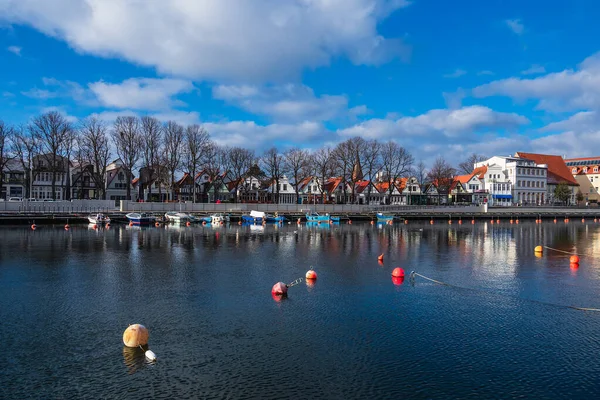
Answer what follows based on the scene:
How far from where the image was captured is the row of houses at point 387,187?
102312mm

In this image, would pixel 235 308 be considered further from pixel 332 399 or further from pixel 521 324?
pixel 521 324

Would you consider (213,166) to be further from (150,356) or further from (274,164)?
(150,356)

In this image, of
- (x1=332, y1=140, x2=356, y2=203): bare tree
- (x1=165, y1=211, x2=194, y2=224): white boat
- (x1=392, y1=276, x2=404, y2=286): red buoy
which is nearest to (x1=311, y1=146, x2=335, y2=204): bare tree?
(x1=332, y1=140, x2=356, y2=203): bare tree

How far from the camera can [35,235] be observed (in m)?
51.1

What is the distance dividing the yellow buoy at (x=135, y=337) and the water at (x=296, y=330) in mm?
360

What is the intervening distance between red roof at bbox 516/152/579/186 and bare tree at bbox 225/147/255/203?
80614 mm

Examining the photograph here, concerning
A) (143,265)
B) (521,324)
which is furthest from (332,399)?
(143,265)

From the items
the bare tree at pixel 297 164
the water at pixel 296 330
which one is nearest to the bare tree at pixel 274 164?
the bare tree at pixel 297 164

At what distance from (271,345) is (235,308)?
4863 millimetres

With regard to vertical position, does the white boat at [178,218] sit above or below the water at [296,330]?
above

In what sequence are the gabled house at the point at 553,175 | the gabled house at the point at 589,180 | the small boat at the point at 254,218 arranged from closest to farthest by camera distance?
the small boat at the point at 254,218 → the gabled house at the point at 553,175 → the gabled house at the point at 589,180

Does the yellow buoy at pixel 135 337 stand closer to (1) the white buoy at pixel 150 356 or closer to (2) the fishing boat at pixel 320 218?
(1) the white buoy at pixel 150 356

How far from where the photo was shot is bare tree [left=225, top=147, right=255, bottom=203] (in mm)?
101688

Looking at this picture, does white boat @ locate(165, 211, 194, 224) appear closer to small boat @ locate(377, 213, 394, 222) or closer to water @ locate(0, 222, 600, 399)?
small boat @ locate(377, 213, 394, 222)
